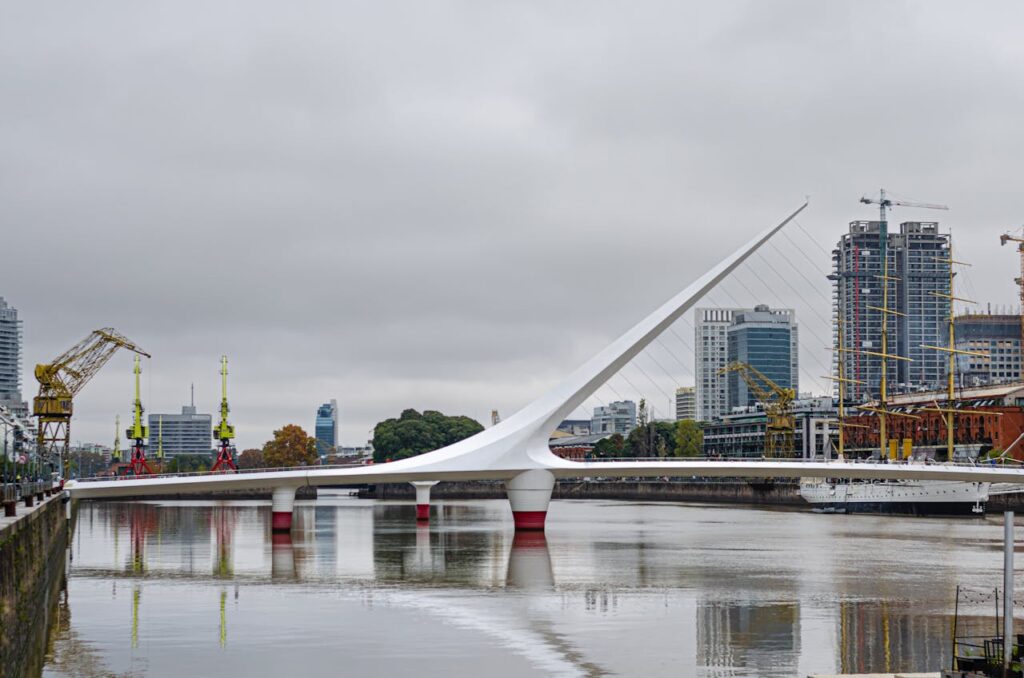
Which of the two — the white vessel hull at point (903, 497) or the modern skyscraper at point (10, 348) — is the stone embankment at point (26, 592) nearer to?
the white vessel hull at point (903, 497)

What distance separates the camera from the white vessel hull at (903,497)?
7062 centimetres

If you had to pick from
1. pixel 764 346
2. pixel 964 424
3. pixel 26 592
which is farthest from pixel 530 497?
pixel 764 346

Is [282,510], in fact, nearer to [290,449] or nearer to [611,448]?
[611,448]

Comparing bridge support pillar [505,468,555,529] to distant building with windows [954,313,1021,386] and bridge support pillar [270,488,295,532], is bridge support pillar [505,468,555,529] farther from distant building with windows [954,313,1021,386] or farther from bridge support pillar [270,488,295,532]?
distant building with windows [954,313,1021,386]

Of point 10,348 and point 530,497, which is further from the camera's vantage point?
point 10,348

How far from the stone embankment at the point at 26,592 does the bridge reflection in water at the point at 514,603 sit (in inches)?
17.5

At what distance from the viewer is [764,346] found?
192375 mm

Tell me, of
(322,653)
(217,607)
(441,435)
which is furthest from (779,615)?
(441,435)

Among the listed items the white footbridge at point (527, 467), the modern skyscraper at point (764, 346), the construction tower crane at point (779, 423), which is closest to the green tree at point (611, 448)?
the construction tower crane at point (779, 423)

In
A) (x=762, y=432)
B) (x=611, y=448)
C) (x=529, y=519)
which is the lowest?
(x=529, y=519)

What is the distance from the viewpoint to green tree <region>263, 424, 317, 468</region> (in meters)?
136

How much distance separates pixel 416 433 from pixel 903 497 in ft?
173

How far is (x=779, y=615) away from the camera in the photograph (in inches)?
884

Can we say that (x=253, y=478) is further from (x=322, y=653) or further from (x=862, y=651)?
(x=862, y=651)
